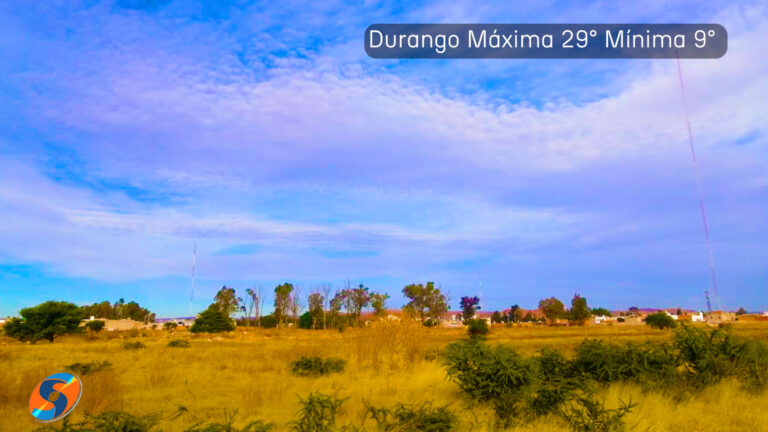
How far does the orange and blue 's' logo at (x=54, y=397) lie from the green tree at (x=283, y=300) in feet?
230

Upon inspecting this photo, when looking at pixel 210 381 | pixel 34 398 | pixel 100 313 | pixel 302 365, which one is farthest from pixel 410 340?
pixel 100 313

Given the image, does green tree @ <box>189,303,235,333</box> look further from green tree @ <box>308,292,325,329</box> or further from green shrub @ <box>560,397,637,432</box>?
green shrub @ <box>560,397,637,432</box>

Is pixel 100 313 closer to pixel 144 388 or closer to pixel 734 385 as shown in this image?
pixel 144 388

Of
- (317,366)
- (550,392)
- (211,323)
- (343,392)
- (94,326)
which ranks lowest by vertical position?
(343,392)

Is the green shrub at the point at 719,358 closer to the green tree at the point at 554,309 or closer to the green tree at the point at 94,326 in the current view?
the green tree at the point at 94,326

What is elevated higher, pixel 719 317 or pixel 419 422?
pixel 419 422

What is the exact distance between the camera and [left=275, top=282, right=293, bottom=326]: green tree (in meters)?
73.8

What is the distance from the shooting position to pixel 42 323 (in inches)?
1624

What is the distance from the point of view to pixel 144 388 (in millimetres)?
12672

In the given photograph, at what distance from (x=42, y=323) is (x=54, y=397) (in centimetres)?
4513

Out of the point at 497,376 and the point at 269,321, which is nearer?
the point at 497,376

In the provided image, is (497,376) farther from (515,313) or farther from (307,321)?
(515,313)

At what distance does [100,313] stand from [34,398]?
364ft

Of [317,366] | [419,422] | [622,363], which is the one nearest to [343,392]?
[317,366]
